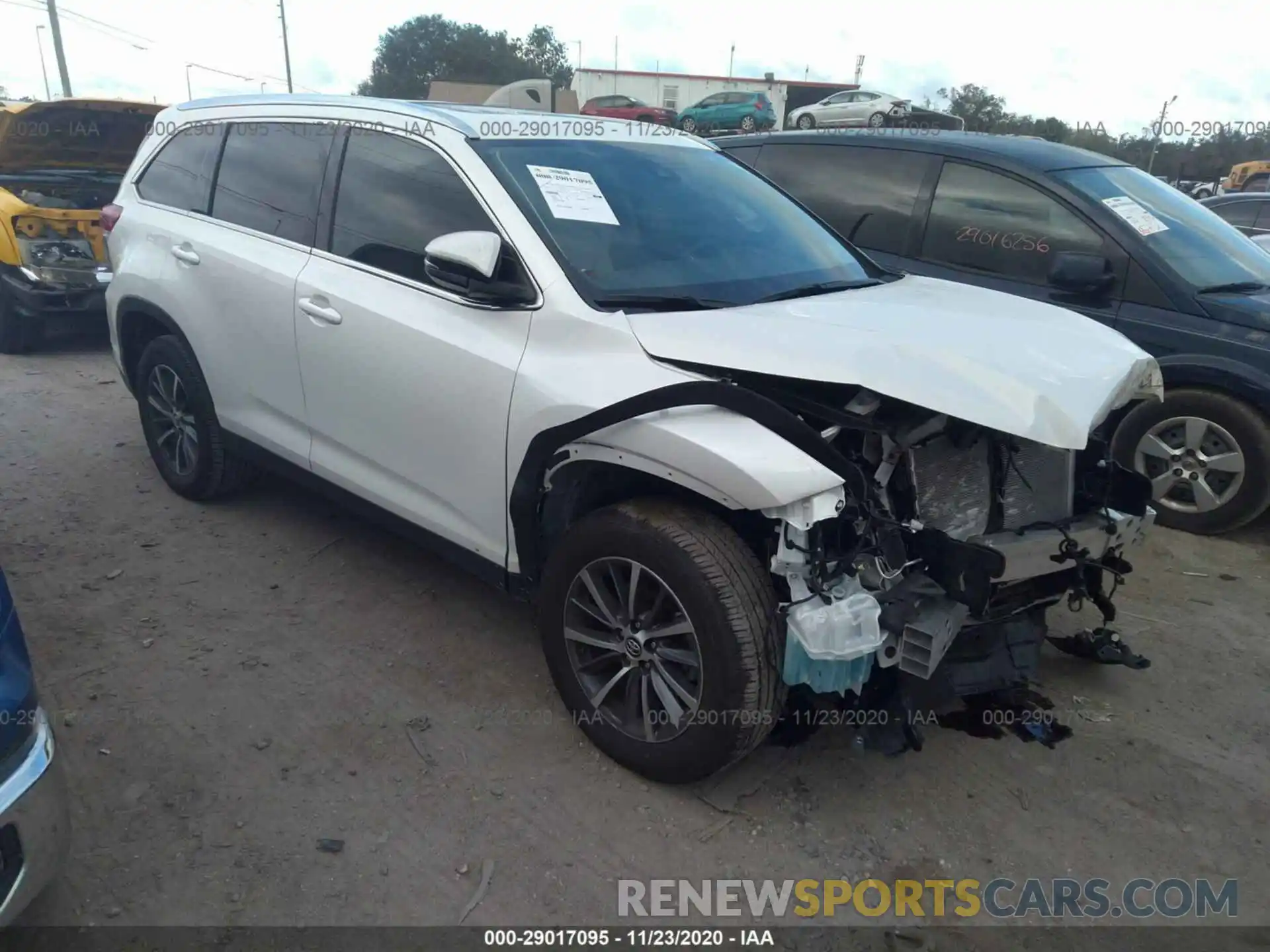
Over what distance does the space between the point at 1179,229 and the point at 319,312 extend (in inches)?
171

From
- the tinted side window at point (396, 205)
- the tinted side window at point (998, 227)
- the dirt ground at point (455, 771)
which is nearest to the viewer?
the dirt ground at point (455, 771)

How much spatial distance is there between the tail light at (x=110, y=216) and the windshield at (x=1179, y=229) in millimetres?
4827

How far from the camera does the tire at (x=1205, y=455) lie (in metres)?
4.48

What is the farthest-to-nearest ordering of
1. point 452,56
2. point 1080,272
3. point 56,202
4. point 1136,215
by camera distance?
point 452,56, point 56,202, point 1136,215, point 1080,272

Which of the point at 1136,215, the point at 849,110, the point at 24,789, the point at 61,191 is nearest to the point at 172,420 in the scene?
the point at 24,789

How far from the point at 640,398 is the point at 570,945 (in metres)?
1.41

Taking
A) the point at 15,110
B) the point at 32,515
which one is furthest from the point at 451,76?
the point at 32,515

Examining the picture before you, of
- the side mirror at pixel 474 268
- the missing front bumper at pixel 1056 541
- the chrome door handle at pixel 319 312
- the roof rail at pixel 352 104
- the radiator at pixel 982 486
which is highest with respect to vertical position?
the roof rail at pixel 352 104

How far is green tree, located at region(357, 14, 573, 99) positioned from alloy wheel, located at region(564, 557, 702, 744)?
2447 inches

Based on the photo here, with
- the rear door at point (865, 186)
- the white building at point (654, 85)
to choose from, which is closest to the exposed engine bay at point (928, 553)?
the rear door at point (865, 186)

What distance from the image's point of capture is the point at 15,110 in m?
7.25

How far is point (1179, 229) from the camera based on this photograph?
487 cm

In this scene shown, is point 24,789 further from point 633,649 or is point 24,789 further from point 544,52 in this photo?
point 544,52

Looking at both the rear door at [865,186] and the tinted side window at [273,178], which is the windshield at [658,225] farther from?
the rear door at [865,186]
